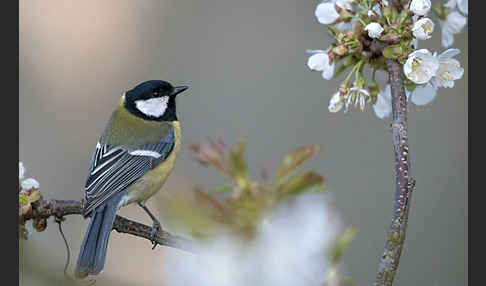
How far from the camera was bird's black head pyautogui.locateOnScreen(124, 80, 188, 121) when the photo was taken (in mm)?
1805

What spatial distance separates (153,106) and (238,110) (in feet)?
4.89

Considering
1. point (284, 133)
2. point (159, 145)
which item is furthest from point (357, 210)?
point (159, 145)

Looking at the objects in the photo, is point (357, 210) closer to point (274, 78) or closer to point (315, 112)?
point (315, 112)

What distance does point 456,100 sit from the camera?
119 inches

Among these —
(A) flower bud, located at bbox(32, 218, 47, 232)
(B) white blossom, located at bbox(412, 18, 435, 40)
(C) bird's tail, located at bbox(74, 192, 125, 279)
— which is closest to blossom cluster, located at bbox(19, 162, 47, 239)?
(A) flower bud, located at bbox(32, 218, 47, 232)

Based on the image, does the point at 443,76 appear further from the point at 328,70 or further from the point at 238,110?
the point at 238,110

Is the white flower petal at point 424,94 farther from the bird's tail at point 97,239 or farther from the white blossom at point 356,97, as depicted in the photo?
the bird's tail at point 97,239

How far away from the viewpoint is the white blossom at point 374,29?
82 centimetres

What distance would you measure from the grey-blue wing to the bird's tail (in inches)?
1.0

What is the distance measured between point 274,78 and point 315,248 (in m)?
3.06

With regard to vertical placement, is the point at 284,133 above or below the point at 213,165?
below

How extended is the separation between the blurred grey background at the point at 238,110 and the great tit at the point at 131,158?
2.10 ft

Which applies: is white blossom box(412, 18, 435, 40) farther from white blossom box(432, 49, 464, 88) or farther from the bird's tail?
the bird's tail

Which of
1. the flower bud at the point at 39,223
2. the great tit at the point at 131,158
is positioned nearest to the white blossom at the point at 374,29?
the flower bud at the point at 39,223
